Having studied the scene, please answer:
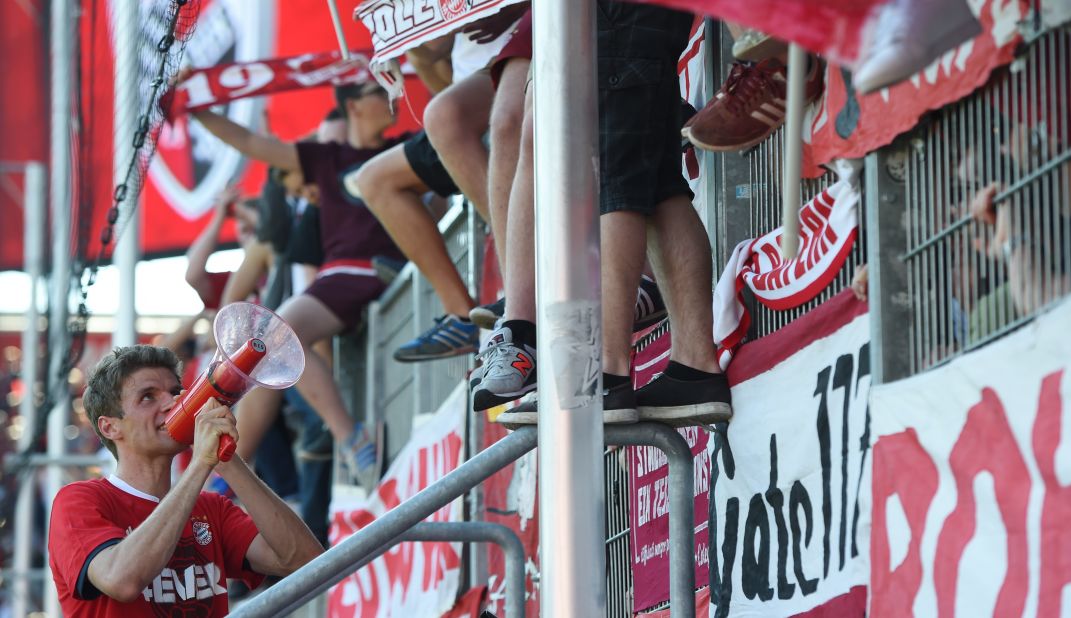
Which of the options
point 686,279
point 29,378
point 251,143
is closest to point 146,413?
point 686,279

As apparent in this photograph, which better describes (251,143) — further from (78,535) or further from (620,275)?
(620,275)

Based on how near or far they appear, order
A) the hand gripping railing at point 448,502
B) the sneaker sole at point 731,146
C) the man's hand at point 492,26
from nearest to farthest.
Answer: the hand gripping railing at point 448,502 → the sneaker sole at point 731,146 → the man's hand at point 492,26

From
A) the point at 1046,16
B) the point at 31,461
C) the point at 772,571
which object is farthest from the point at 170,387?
the point at 31,461

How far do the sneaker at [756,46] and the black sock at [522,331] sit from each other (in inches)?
33.0

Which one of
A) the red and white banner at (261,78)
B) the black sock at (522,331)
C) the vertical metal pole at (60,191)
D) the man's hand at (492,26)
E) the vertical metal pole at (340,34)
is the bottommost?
the black sock at (522,331)

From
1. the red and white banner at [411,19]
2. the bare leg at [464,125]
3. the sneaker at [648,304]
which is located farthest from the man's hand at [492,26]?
the sneaker at [648,304]

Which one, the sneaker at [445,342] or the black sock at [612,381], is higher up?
the sneaker at [445,342]

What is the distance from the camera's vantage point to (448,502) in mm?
4117

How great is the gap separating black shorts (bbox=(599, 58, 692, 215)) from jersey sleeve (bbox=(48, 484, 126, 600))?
4.61 feet

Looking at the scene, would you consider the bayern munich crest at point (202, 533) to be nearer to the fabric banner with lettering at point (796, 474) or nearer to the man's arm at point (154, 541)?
the man's arm at point (154, 541)

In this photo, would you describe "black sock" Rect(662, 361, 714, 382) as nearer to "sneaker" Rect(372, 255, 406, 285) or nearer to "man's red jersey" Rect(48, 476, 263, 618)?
"man's red jersey" Rect(48, 476, 263, 618)

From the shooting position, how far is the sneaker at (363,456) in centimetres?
921

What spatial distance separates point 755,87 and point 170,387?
5.55 feet

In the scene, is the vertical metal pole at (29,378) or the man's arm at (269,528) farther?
the vertical metal pole at (29,378)
